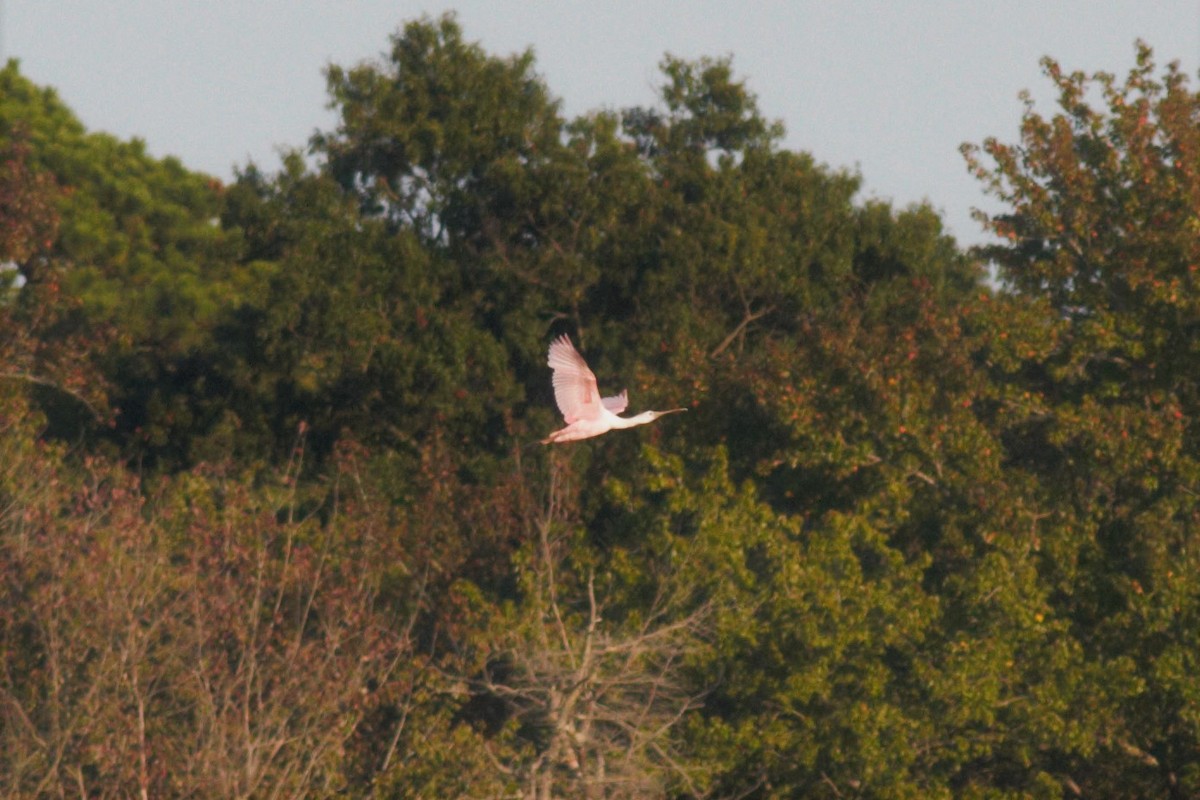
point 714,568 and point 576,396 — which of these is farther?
point 714,568

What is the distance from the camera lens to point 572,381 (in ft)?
47.0

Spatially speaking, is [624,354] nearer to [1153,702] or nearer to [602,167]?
[602,167]

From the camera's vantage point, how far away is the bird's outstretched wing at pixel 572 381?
14.3 m

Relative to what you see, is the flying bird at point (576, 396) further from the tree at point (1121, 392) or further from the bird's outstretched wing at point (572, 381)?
the tree at point (1121, 392)

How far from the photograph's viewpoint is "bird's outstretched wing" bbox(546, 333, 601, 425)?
14328 mm

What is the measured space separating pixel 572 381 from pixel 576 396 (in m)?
0.12

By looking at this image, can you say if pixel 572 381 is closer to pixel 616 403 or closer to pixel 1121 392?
pixel 616 403

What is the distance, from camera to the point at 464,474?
2803 centimetres

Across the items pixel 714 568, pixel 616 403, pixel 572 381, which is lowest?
pixel 714 568

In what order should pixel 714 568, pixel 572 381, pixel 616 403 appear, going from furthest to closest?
pixel 714 568 < pixel 616 403 < pixel 572 381

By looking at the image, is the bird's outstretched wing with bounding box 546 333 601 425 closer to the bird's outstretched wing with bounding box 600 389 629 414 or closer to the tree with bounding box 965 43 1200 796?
the bird's outstretched wing with bounding box 600 389 629 414

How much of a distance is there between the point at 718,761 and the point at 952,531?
3.10 metres

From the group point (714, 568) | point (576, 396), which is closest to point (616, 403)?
point (576, 396)

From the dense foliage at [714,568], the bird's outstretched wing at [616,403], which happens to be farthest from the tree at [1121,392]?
the bird's outstretched wing at [616,403]
